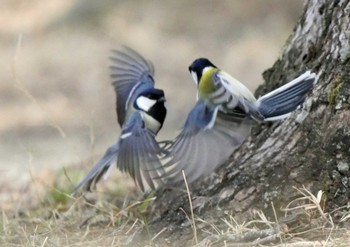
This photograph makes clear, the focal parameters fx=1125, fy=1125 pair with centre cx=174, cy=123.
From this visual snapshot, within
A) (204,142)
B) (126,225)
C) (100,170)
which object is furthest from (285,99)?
(100,170)

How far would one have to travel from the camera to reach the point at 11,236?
4.70 meters

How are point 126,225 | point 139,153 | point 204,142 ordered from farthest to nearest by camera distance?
point 126,225
point 139,153
point 204,142

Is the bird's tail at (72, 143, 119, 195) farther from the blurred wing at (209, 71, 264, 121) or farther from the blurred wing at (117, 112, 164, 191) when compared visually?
the blurred wing at (209, 71, 264, 121)

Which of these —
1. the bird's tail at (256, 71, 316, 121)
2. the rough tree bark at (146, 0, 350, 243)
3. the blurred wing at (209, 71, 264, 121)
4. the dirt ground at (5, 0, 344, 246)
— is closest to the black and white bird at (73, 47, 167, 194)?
the rough tree bark at (146, 0, 350, 243)

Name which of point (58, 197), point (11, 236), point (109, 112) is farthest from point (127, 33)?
point (11, 236)

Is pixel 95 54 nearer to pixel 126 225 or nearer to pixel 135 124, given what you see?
pixel 135 124

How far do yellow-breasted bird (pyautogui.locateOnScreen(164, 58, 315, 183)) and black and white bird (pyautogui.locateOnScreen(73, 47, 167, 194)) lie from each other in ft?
0.50

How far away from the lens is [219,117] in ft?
13.8

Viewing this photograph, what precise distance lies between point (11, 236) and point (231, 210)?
100 centimetres

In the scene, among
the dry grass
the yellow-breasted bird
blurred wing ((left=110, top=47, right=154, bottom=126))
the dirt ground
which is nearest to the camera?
the dry grass

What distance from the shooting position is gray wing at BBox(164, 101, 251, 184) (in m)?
4.07

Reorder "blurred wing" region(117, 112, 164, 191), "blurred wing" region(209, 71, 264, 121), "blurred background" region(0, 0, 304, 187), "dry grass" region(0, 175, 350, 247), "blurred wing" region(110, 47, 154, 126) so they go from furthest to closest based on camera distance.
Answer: "blurred background" region(0, 0, 304, 187)
"blurred wing" region(110, 47, 154, 126)
"blurred wing" region(117, 112, 164, 191)
"blurred wing" region(209, 71, 264, 121)
"dry grass" region(0, 175, 350, 247)

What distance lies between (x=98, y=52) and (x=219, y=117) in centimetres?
517

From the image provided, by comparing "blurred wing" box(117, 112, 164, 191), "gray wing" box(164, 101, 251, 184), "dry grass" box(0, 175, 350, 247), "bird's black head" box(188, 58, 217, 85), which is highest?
"bird's black head" box(188, 58, 217, 85)
